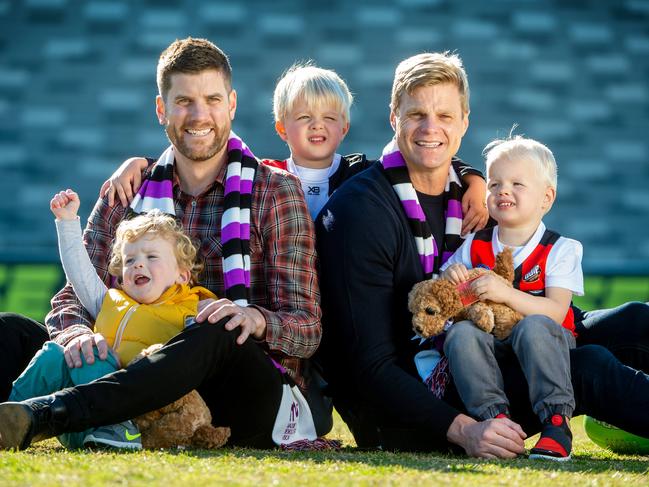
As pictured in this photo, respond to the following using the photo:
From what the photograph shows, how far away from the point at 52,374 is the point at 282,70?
340 inches

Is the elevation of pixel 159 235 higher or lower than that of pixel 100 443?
higher

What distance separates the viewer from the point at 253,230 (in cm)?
485

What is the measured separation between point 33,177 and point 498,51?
4967mm

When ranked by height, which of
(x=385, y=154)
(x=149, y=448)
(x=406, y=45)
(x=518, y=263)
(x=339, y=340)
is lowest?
(x=149, y=448)

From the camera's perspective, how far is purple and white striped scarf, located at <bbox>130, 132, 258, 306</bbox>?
4.71m

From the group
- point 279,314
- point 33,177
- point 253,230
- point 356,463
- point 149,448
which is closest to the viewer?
point 356,463

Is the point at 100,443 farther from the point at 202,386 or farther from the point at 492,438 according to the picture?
the point at 492,438

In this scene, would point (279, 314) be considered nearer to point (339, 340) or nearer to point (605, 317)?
point (339, 340)

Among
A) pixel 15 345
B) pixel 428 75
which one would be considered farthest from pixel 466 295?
pixel 15 345

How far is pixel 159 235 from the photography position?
4.59 meters

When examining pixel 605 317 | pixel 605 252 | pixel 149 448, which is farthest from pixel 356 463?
pixel 605 252

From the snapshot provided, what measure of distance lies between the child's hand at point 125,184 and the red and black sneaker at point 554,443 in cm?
193

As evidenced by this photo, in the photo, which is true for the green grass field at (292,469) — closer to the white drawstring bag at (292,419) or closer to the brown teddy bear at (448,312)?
the white drawstring bag at (292,419)

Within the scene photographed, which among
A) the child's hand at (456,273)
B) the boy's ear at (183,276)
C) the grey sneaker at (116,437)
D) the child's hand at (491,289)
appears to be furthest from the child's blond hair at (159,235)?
the child's hand at (491,289)
